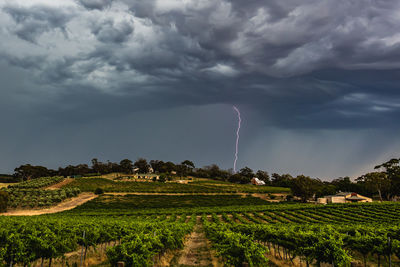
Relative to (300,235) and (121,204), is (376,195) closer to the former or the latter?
(121,204)

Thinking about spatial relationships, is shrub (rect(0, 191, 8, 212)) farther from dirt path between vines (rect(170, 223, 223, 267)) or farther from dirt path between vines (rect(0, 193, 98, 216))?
dirt path between vines (rect(170, 223, 223, 267))

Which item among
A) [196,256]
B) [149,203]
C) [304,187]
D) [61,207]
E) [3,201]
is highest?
[304,187]

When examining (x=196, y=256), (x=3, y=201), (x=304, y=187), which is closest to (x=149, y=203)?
(x=3, y=201)

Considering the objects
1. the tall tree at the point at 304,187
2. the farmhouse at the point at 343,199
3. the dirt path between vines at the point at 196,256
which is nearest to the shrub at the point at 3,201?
the dirt path between vines at the point at 196,256

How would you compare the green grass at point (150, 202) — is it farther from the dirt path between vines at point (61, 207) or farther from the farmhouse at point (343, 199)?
the farmhouse at point (343, 199)

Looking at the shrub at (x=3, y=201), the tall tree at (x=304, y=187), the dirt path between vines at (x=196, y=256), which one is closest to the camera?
the dirt path between vines at (x=196, y=256)

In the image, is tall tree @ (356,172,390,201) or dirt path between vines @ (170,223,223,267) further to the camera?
tall tree @ (356,172,390,201)

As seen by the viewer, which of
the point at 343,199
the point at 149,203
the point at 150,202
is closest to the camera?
the point at 149,203

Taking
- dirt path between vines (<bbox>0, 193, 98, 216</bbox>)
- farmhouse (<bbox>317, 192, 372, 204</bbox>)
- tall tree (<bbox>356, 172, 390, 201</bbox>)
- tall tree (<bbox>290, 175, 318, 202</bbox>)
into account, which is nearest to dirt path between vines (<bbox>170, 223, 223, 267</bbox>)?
dirt path between vines (<bbox>0, 193, 98, 216</bbox>)

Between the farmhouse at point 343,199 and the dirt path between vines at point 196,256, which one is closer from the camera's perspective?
the dirt path between vines at point 196,256

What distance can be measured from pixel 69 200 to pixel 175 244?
3591 inches

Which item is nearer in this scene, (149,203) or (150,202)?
(149,203)

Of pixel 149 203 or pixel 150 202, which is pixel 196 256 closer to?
pixel 149 203

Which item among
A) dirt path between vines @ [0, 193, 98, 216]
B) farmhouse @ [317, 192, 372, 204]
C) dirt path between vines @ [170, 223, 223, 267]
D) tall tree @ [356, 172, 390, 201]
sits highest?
tall tree @ [356, 172, 390, 201]
